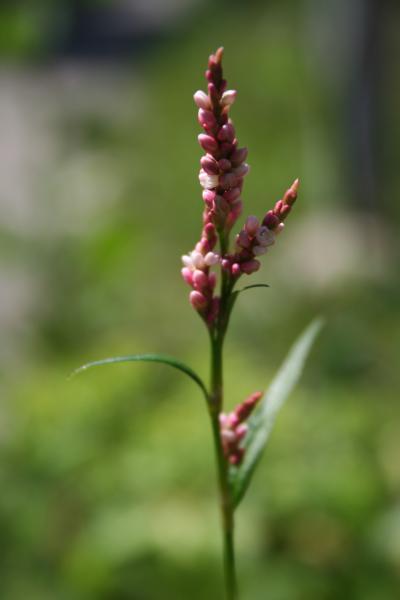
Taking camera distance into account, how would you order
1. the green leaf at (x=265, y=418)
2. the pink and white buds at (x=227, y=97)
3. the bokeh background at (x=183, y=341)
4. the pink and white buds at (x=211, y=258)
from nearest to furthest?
the pink and white buds at (x=227, y=97) → the pink and white buds at (x=211, y=258) → the green leaf at (x=265, y=418) → the bokeh background at (x=183, y=341)

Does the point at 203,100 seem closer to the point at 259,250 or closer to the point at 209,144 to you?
the point at 209,144

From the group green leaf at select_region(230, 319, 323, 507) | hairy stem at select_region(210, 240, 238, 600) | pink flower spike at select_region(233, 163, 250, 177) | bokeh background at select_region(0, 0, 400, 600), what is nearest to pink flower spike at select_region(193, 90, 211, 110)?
pink flower spike at select_region(233, 163, 250, 177)

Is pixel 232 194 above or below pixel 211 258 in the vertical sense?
above

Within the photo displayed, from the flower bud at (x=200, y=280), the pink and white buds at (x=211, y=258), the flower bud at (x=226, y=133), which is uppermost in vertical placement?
the flower bud at (x=226, y=133)

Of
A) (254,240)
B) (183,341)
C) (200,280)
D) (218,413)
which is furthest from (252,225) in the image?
(183,341)

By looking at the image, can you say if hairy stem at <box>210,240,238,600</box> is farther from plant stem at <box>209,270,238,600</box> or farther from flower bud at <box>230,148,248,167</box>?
flower bud at <box>230,148,248,167</box>

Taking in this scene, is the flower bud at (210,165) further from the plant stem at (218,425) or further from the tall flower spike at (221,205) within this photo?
the plant stem at (218,425)

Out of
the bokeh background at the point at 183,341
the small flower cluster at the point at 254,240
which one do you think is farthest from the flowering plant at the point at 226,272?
the bokeh background at the point at 183,341

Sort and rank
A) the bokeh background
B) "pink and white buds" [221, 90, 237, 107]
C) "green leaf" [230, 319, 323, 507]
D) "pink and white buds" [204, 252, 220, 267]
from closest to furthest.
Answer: "pink and white buds" [221, 90, 237, 107]
"pink and white buds" [204, 252, 220, 267]
"green leaf" [230, 319, 323, 507]
the bokeh background
